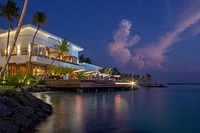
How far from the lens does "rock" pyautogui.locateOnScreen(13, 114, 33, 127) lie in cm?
1042

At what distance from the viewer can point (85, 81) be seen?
44344mm

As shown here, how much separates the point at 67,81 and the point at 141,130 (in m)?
32.1

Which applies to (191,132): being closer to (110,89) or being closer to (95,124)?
(95,124)

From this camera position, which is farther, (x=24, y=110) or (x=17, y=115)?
(x=24, y=110)

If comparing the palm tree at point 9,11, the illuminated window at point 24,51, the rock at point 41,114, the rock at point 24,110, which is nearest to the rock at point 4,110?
the rock at point 24,110

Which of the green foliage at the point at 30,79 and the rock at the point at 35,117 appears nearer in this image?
the rock at the point at 35,117

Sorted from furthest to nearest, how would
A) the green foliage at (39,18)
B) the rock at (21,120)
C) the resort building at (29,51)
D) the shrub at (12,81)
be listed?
the resort building at (29,51) → the green foliage at (39,18) → the shrub at (12,81) → the rock at (21,120)

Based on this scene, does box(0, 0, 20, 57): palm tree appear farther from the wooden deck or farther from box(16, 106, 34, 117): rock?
box(16, 106, 34, 117): rock

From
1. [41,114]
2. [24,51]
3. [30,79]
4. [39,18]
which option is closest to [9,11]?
[39,18]

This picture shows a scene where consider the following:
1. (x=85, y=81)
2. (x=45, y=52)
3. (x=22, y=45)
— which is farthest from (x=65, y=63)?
(x=85, y=81)

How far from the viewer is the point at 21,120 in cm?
1066

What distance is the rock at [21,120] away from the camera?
1042 cm

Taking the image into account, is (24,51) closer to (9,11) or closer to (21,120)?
(9,11)

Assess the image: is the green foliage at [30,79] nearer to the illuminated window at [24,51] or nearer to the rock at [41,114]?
the illuminated window at [24,51]
